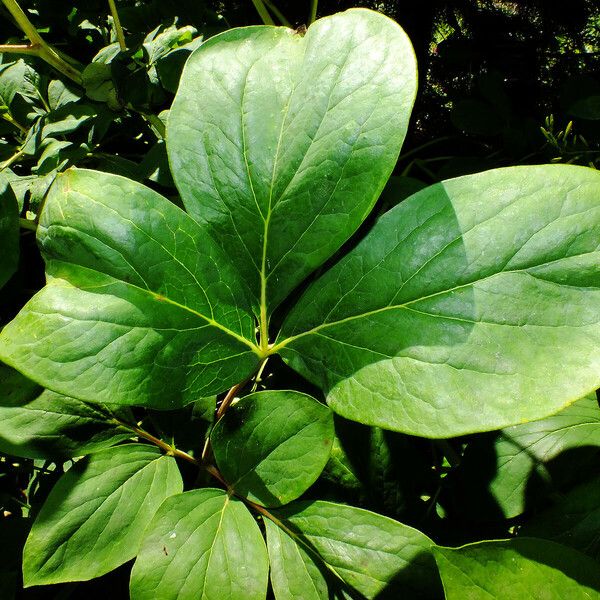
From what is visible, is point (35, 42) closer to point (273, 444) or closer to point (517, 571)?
point (273, 444)

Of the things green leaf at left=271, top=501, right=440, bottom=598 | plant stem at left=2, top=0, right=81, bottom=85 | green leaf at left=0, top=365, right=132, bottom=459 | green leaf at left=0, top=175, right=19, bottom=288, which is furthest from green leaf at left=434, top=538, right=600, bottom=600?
plant stem at left=2, top=0, right=81, bottom=85

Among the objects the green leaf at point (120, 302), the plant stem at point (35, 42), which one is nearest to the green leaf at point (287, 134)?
the green leaf at point (120, 302)

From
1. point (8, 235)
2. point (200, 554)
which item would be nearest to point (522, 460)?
point (200, 554)

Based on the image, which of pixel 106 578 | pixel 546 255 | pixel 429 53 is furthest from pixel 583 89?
pixel 106 578

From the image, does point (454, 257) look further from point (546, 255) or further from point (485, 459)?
point (485, 459)

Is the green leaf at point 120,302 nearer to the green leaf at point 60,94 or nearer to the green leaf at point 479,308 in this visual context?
the green leaf at point 479,308

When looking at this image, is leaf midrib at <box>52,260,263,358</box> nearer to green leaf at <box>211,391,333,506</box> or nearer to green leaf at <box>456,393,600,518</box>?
green leaf at <box>211,391,333,506</box>
